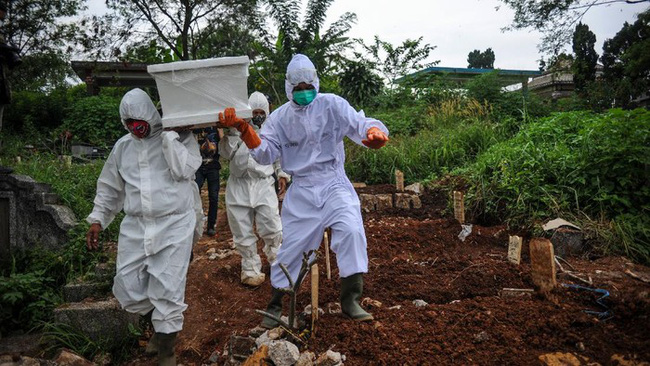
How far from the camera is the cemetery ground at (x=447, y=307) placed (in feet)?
8.07

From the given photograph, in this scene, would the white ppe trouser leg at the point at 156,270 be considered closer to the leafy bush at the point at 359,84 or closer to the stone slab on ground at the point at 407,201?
the stone slab on ground at the point at 407,201

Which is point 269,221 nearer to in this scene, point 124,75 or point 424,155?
point 424,155

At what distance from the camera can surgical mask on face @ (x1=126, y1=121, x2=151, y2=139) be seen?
10.6 ft

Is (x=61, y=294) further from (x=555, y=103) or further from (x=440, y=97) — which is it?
(x=555, y=103)

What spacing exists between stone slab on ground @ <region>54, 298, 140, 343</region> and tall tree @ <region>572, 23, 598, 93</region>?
12.0 metres

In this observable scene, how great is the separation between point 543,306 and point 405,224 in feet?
9.94

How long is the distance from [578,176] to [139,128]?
4.31 m

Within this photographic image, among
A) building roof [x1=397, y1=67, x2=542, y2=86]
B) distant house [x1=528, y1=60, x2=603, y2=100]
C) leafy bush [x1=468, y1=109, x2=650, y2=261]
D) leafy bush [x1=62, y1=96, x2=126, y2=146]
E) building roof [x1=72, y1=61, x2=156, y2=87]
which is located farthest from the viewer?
leafy bush [x1=62, y1=96, x2=126, y2=146]

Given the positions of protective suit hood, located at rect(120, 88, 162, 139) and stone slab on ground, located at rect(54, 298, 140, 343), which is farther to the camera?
stone slab on ground, located at rect(54, 298, 140, 343)

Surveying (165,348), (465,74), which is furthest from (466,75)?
(165,348)

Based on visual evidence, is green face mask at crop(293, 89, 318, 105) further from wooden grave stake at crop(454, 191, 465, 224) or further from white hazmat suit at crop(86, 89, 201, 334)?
wooden grave stake at crop(454, 191, 465, 224)

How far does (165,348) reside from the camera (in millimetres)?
3076

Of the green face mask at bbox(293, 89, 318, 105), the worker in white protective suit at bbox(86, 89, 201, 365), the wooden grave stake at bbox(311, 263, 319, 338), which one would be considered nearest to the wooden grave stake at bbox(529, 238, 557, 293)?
the wooden grave stake at bbox(311, 263, 319, 338)

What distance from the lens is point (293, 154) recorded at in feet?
11.3
